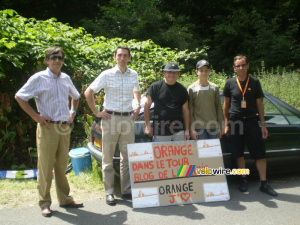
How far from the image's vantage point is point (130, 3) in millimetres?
11008

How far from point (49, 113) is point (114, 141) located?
3.01ft

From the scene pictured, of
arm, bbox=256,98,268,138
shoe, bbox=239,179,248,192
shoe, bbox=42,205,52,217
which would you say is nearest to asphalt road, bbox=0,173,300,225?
shoe, bbox=42,205,52,217

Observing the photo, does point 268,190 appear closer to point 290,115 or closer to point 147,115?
point 290,115

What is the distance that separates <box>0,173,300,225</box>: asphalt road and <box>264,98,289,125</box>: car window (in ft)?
3.65

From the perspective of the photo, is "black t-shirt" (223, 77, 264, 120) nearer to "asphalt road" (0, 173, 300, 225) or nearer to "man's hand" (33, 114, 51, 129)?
"asphalt road" (0, 173, 300, 225)

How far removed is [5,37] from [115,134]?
285cm

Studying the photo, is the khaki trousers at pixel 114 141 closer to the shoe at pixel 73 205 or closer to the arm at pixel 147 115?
the arm at pixel 147 115

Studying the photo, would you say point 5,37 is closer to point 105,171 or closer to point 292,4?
point 105,171

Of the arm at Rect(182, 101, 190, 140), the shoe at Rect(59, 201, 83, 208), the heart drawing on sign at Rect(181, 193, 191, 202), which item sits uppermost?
the arm at Rect(182, 101, 190, 140)

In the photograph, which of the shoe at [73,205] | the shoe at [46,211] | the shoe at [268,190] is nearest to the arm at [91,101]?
the shoe at [73,205]

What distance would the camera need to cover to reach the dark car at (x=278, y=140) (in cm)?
446

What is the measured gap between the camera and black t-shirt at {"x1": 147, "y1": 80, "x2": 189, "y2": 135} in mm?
3900

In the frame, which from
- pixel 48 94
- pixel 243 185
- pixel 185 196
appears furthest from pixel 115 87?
pixel 243 185

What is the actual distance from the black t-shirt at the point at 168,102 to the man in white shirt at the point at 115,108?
0.27 m
